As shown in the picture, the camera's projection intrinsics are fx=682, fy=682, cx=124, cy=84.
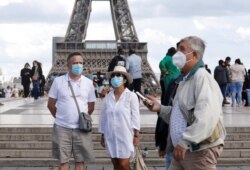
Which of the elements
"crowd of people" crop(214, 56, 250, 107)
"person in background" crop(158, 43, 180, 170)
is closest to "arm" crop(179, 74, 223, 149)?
"person in background" crop(158, 43, 180, 170)

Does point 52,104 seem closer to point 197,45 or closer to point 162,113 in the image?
point 162,113

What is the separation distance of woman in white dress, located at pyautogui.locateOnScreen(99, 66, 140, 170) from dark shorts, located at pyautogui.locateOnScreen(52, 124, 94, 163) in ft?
0.87

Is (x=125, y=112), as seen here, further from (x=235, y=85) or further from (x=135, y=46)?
(x=135, y=46)

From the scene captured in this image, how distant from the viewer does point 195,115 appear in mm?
5848

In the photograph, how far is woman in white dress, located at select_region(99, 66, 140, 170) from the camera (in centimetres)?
872

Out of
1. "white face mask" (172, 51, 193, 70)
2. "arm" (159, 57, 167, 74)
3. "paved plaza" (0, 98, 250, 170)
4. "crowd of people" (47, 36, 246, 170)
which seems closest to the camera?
"crowd of people" (47, 36, 246, 170)

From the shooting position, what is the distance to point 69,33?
79125 millimetres

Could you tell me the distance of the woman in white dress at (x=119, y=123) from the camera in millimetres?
8719

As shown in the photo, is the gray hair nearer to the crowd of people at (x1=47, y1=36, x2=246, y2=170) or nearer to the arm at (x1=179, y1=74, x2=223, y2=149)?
the crowd of people at (x1=47, y1=36, x2=246, y2=170)

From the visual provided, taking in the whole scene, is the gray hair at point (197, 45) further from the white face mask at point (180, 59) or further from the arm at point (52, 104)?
the arm at point (52, 104)

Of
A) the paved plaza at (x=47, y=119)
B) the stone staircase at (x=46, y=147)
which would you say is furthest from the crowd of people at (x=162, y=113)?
the paved plaza at (x=47, y=119)

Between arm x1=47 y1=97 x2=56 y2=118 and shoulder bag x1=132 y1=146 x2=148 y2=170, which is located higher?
arm x1=47 y1=97 x2=56 y2=118

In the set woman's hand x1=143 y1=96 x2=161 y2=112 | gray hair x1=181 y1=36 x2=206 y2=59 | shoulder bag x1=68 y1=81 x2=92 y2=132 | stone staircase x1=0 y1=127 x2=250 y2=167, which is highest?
gray hair x1=181 y1=36 x2=206 y2=59

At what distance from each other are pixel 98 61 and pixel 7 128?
64.8m
